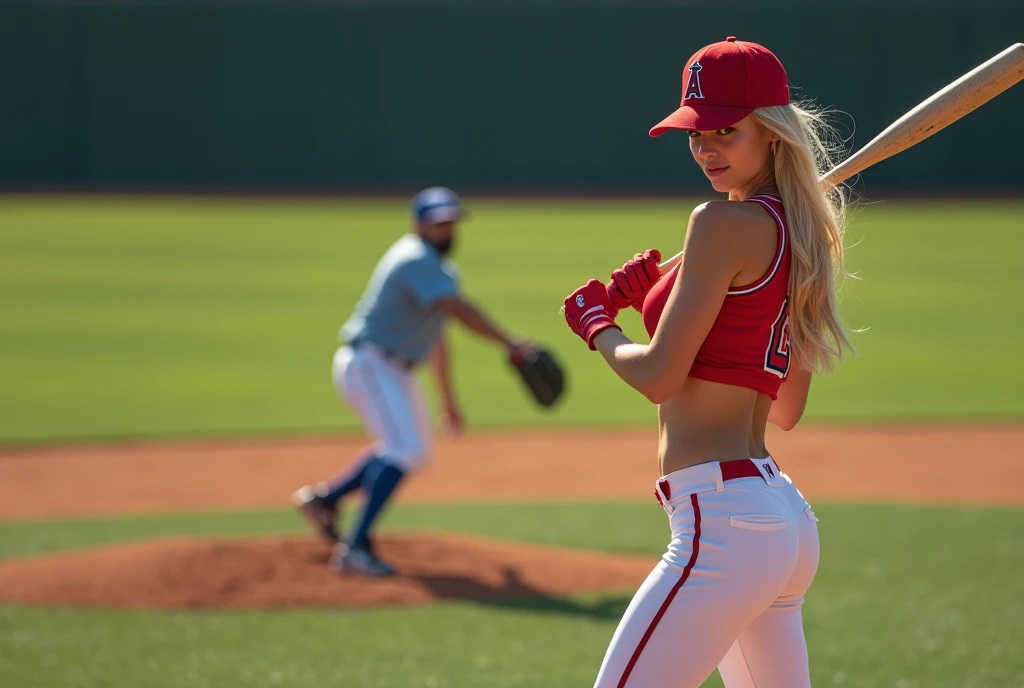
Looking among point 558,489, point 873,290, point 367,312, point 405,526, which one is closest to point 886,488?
point 558,489

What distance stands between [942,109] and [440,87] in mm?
31269

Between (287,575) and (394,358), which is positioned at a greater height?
(394,358)

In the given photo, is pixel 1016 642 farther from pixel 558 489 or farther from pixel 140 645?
pixel 558 489

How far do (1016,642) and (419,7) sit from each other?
30.5 metres

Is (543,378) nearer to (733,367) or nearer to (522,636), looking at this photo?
(522,636)

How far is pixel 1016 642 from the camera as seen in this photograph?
5.16 m

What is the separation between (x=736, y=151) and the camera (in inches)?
108

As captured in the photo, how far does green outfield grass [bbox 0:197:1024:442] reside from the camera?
1246 cm

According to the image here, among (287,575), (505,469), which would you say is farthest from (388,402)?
(505,469)

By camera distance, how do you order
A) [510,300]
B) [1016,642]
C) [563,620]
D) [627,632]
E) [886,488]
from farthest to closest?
[510,300] → [886,488] → [563,620] → [1016,642] → [627,632]

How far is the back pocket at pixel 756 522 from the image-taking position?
263cm

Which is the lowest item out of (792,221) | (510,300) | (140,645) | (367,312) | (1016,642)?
(510,300)

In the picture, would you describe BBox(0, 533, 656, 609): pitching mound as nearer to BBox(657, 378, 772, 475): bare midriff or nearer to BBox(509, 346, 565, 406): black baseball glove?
BBox(509, 346, 565, 406): black baseball glove

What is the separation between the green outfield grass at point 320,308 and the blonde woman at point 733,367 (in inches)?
107
